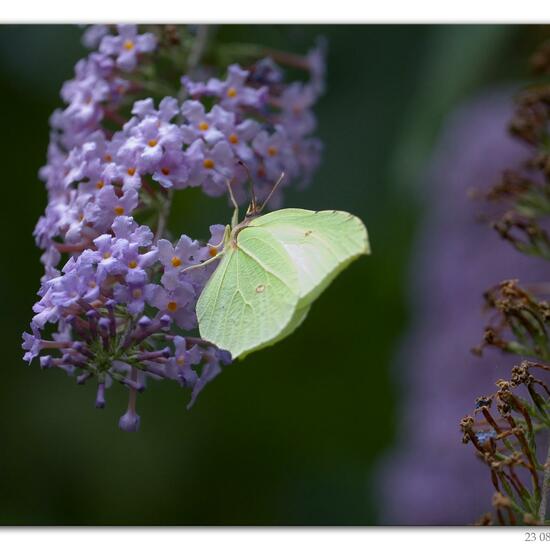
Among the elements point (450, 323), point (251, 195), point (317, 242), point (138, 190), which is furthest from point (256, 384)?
point (317, 242)

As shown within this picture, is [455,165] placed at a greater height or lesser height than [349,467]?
greater

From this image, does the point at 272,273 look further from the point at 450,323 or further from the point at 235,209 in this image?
the point at 450,323

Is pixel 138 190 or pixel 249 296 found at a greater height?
pixel 138 190

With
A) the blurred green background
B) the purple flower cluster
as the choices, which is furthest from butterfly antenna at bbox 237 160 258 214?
the blurred green background

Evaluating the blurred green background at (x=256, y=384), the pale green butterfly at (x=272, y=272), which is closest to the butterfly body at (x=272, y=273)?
the pale green butterfly at (x=272, y=272)

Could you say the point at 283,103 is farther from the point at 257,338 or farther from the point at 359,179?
the point at 359,179

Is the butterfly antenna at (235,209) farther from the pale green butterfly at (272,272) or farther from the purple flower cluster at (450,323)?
the purple flower cluster at (450,323)

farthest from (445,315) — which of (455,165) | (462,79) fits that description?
(462,79)

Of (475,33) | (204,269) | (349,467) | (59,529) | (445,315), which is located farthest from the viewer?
(349,467)
